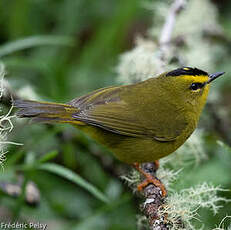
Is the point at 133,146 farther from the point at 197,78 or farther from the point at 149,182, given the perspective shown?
the point at 197,78

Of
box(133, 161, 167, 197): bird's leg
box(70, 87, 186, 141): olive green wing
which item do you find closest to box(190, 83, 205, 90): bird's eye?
box(70, 87, 186, 141): olive green wing

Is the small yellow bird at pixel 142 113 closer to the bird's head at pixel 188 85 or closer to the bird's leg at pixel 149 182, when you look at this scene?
the bird's head at pixel 188 85

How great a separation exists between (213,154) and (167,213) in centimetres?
218

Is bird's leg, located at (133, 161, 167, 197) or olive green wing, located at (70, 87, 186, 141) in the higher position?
olive green wing, located at (70, 87, 186, 141)

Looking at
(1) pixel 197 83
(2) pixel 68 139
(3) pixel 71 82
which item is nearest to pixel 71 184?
(2) pixel 68 139

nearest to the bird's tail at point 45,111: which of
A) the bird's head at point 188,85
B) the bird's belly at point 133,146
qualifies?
the bird's belly at point 133,146

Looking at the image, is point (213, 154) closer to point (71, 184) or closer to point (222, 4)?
point (71, 184)

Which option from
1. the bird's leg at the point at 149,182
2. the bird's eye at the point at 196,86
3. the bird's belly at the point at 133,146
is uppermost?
the bird's eye at the point at 196,86

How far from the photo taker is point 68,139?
4.77 meters

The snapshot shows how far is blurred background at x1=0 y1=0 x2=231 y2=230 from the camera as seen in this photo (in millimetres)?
3912

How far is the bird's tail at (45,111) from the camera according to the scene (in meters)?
3.25

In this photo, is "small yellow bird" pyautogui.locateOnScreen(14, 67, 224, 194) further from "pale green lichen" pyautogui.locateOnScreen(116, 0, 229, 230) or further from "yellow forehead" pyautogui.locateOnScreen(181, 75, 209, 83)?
"pale green lichen" pyautogui.locateOnScreen(116, 0, 229, 230)

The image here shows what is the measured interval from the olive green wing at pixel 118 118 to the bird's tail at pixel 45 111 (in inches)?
2.5

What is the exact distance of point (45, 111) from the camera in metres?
3.39
